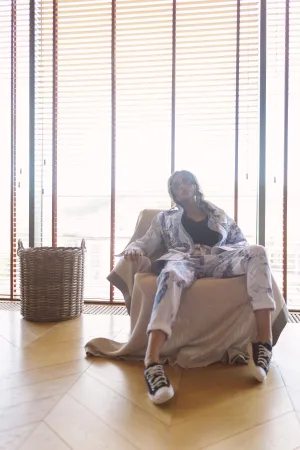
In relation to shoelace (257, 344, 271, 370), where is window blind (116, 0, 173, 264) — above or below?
above

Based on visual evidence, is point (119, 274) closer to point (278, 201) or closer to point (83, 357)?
point (83, 357)

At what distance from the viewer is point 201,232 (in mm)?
2270

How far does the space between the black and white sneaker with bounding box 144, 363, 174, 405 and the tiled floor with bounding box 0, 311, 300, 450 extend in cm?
3

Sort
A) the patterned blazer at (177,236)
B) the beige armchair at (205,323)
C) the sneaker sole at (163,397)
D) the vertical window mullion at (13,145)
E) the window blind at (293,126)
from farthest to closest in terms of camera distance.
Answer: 1. the vertical window mullion at (13,145)
2. the window blind at (293,126)
3. the patterned blazer at (177,236)
4. the beige armchair at (205,323)
5. the sneaker sole at (163,397)

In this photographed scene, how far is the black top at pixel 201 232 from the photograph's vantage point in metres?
2.23

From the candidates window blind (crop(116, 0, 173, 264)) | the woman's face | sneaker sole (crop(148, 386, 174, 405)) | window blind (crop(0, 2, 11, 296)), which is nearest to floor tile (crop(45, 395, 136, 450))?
sneaker sole (crop(148, 386, 174, 405))

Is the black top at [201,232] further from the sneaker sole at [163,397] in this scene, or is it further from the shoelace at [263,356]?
the sneaker sole at [163,397]

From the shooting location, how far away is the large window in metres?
3.16

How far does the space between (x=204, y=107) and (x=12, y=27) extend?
5.80 ft

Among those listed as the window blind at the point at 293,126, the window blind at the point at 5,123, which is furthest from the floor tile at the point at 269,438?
the window blind at the point at 5,123

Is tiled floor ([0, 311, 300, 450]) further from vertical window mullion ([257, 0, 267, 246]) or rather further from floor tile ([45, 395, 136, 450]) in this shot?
vertical window mullion ([257, 0, 267, 246])

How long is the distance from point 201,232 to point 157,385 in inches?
39.0

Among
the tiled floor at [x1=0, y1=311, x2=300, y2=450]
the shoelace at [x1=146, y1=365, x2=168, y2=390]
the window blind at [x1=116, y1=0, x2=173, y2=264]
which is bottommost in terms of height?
the tiled floor at [x1=0, y1=311, x2=300, y2=450]

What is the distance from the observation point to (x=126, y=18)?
3.27 meters
